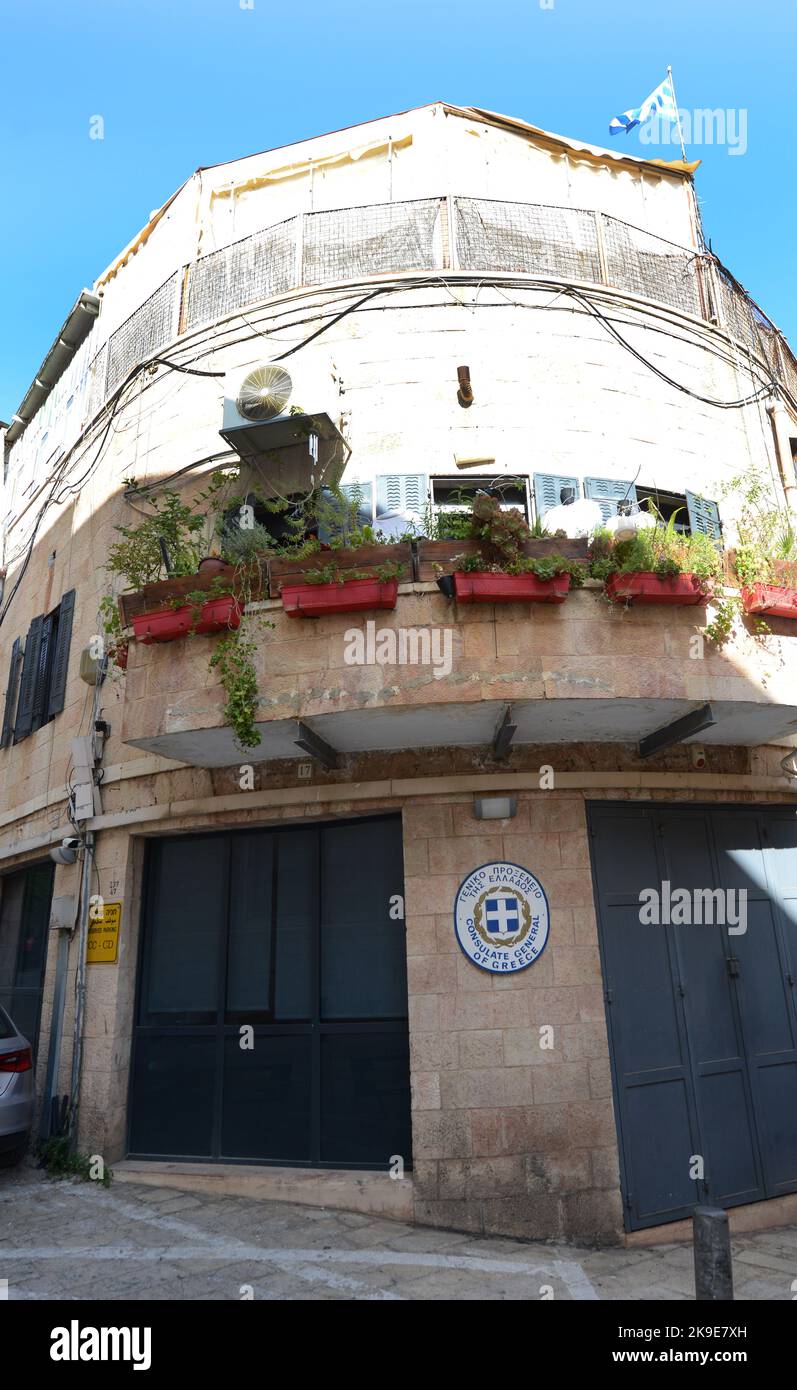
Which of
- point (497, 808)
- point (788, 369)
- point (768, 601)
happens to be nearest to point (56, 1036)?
point (497, 808)

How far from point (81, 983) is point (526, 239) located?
358 inches

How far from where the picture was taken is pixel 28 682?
1099 centimetres

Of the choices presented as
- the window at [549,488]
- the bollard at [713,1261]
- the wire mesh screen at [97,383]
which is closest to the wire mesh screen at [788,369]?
the window at [549,488]

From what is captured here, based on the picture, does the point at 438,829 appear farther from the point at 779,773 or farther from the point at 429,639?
the point at 779,773

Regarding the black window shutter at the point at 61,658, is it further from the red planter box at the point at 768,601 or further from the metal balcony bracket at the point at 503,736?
the red planter box at the point at 768,601

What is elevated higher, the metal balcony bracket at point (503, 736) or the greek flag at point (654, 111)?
the greek flag at point (654, 111)

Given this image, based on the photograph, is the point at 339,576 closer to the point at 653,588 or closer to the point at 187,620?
the point at 187,620

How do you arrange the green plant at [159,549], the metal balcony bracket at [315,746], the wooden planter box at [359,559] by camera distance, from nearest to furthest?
the wooden planter box at [359,559] → the metal balcony bracket at [315,746] → the green plant at [159,549]

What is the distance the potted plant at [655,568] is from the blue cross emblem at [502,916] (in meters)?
2.57

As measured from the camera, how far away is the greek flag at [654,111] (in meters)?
10.7

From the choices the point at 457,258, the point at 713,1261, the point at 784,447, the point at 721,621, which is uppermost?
the point at 457,258

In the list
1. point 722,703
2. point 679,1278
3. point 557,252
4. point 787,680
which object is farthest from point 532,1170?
point 557,252

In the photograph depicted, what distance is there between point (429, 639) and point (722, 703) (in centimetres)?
228

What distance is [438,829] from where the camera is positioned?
23.0 ft
